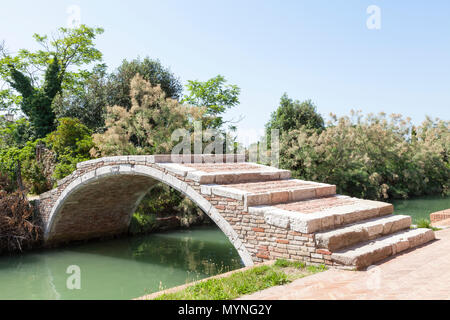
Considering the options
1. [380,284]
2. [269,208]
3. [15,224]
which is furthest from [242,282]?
[15,224]

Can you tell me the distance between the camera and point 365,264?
541 centimetres

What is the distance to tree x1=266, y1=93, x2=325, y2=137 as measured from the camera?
22781 mm

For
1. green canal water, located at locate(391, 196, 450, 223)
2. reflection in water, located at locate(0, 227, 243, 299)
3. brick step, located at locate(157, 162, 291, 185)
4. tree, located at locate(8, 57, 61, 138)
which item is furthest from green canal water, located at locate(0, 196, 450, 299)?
tree, located at locate(8, 57, 61, 138)

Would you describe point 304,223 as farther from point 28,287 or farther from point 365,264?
point 28,287

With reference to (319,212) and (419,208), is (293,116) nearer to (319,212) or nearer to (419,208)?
(419,208)

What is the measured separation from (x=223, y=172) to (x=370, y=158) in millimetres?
17903

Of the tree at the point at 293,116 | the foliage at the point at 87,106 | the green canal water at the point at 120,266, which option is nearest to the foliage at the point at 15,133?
the foliage at the point at 87,106

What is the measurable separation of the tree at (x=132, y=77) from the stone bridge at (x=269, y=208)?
9.44 m

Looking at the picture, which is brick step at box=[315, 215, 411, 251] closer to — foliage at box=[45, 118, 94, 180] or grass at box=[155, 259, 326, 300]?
grass at box=[155, 259, 326, 300]

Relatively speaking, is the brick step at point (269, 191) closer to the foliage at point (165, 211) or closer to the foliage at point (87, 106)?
the foliage at point (165, 211)

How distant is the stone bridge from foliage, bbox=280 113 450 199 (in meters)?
9.68

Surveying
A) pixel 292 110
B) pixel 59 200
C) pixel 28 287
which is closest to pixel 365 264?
pixel 28 287

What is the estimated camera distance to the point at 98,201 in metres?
12.4
